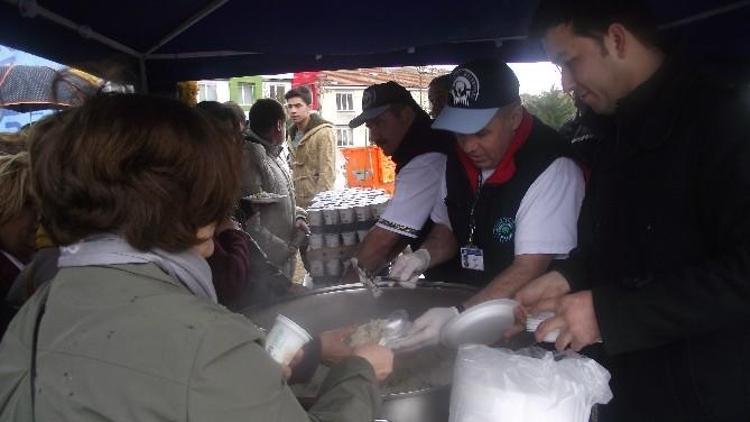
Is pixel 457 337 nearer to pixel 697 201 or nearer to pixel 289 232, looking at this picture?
pixel 697 201

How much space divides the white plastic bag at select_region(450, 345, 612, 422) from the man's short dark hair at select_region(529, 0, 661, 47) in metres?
0.78

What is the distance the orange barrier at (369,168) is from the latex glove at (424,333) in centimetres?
1066

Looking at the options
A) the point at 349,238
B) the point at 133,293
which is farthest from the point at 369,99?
the point at 133,293

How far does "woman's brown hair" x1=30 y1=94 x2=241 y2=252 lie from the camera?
3.01 ft

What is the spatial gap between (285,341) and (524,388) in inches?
18.5

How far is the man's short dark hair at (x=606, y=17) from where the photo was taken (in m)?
1.40

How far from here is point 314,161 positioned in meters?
5.87

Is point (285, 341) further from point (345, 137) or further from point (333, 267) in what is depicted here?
point (345, 137)

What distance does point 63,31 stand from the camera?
232 centimetres

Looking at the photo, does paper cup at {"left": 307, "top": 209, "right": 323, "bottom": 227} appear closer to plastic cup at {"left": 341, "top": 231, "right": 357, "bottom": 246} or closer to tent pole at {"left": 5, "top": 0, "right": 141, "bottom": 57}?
plastic cup at {"left": 341, "top": 231, "right": 357, "bottom": 246}

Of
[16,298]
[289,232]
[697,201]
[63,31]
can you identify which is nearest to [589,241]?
[697,201]

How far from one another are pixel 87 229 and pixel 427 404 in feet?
2.37

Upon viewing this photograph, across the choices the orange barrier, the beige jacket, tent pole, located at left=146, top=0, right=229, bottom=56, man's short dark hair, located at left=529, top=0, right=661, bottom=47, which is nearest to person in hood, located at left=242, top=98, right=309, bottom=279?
tent pole, located at left=146, top=0, right=229, bottom=56

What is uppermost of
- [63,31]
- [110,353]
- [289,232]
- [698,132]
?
[63,31]
